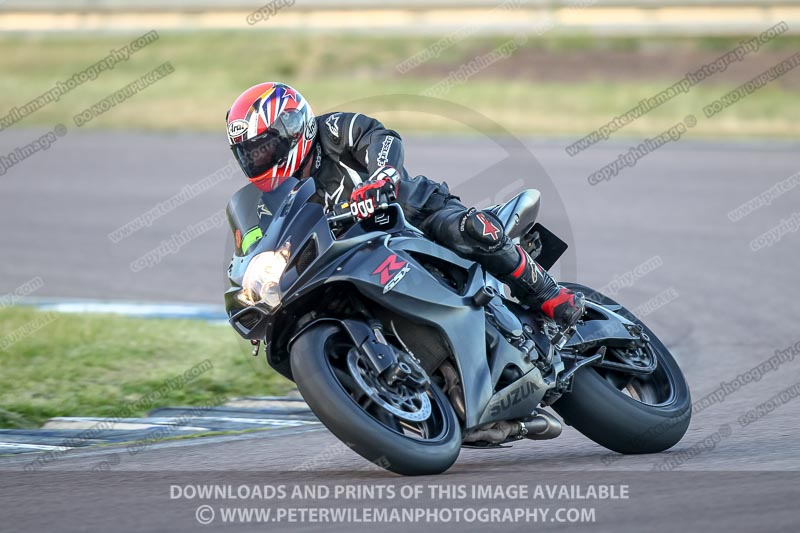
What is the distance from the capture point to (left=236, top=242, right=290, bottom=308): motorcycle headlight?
5.12 m

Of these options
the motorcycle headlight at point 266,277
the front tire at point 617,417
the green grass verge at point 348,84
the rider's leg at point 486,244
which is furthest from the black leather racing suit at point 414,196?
the green grass verge at point 348,84

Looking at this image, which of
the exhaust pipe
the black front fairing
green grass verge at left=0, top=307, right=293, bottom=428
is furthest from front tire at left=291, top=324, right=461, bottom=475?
green grass verge at left=0, top=307, right=293, bottom=428

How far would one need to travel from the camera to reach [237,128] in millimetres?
5422

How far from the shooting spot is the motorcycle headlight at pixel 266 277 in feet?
16.8

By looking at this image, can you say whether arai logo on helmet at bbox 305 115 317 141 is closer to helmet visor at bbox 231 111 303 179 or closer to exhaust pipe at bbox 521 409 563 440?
helmet visor at bbox 231 111 303 179

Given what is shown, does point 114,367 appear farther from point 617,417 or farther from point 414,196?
point 617,417

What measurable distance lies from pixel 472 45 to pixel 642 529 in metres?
26.3

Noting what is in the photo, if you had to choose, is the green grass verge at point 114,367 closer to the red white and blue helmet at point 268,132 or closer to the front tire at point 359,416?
the red white and blue helmet at point 268,132

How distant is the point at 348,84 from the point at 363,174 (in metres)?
22.6

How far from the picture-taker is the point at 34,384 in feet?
25.8

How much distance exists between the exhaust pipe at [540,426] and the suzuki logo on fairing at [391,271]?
0.93 metres

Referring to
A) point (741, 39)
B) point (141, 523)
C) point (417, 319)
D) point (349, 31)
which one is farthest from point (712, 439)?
point (349, 31)

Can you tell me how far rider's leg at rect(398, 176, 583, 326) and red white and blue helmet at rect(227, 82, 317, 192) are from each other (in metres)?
0.59

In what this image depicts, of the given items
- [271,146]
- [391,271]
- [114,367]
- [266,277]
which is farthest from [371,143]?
[114,367]
